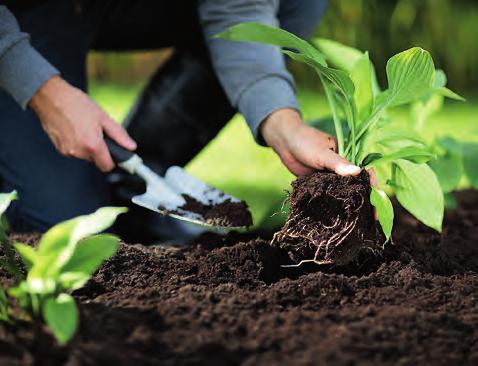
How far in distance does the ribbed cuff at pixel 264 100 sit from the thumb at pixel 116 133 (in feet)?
0.94

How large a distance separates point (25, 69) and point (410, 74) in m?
0.83

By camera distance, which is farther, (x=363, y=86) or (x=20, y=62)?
(x=20, y=62)

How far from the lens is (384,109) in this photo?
4.78ft

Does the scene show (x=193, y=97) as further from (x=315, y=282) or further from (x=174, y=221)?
(x=315, y=282)

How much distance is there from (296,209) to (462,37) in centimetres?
296

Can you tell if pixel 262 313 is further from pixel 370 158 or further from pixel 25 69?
pixel 25 69

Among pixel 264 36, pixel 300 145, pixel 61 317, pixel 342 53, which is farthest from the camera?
pixel 342 53

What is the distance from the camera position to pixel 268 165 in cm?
288

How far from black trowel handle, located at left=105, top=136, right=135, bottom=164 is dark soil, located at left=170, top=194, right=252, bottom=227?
0.58ft

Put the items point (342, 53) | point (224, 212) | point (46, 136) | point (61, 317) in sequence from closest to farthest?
point (61, 317) < point (224, 212) < point (342, 53) < point (46, 136)

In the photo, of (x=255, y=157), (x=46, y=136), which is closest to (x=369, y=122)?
(x=46, y=136)

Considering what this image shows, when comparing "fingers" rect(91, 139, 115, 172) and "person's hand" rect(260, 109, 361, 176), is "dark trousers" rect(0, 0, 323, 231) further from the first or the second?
"person's hand" rect(260, 109, 361, 176)

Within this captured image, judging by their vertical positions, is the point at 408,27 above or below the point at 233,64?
below

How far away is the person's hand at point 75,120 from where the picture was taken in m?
1.66
